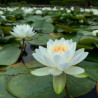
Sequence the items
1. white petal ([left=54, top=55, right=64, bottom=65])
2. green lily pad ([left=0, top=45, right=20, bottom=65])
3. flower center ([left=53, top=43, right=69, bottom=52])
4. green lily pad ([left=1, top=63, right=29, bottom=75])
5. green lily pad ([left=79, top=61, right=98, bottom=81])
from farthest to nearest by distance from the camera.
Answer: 1. green lily pad ([left=0, top=45, right=20, bottom=65])
2. green lily pad ([left=1, top=63, right=29, bottom=75])
3. green lily pad ([left=79, top=61, right=98, bottom=81])
4. flower center ([left=53, top=43, right=69, bottom=52])
5. white petal ([left=54, top=55, right=64, bottom=65])

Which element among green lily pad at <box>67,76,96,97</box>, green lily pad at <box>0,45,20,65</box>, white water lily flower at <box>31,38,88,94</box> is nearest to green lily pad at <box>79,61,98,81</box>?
green lily pad at <box>67,76,96,97</box>

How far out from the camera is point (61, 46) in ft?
2.52

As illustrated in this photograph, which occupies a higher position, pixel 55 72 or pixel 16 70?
pixel 55 72

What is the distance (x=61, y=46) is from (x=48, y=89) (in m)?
0.26

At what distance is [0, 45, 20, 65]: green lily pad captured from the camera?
3.90 ft

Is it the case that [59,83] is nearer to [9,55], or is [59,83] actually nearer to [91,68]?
[91,68]

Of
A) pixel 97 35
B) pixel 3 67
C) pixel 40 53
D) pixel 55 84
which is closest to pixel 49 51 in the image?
pixel 40 53

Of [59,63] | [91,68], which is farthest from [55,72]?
[91,68]

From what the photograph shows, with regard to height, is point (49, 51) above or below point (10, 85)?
above

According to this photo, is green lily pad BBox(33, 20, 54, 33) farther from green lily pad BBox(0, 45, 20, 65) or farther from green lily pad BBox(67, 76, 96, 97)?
green lily pad BBox(67, 76, 96, 97)

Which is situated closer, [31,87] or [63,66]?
[63,66]

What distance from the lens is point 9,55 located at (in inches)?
51.0

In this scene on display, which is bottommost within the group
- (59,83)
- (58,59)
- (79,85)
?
(79,85)

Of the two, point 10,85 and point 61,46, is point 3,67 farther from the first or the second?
point 61,46
